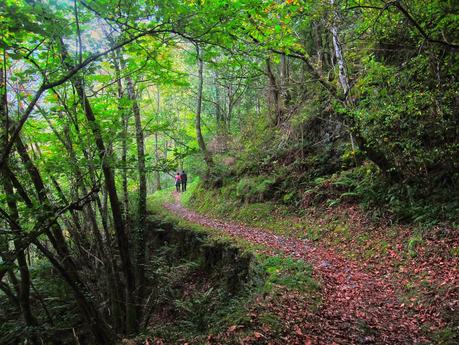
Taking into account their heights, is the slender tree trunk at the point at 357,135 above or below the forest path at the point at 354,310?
above

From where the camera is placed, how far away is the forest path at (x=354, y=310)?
15.0 feet

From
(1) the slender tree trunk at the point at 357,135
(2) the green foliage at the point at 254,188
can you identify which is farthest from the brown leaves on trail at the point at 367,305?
(2) the green foliage at the point at 254,188

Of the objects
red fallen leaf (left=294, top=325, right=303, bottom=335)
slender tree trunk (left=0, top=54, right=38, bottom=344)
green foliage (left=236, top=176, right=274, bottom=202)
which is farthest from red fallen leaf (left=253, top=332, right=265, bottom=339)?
green foliage (left=236, top=176, right=274, bottom=202)

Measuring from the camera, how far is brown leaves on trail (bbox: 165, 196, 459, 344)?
14.9ft

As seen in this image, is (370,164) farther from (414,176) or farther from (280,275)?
(280,275)

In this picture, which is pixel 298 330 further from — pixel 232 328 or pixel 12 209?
pixel 12 209

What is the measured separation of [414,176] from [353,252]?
2.81 m

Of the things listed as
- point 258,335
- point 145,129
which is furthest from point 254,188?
point 258,335

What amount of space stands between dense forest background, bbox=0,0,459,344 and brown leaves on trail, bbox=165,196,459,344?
1.59 meters

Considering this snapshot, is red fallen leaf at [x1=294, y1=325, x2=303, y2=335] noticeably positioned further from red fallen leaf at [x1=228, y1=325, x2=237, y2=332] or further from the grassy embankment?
red fallen leaf at [x1=228, y1=325, x2=237, y2=332]

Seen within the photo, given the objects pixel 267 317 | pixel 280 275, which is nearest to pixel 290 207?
pixel 280 275

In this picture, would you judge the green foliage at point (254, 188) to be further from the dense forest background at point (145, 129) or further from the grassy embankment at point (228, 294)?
the grassy embankment at point (228, 294)

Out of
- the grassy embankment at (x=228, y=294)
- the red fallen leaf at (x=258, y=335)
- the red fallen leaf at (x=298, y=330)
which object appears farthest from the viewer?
the grassy embankment at (x=228, y=294)

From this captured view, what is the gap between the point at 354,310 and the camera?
545 centimetres
